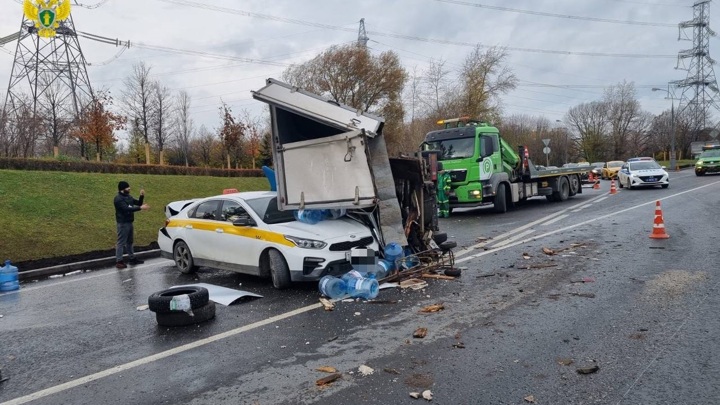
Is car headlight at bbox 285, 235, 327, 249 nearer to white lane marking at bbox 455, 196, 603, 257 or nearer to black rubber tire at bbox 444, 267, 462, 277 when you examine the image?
black rubber tire at bbox 444, 267, 462, 277

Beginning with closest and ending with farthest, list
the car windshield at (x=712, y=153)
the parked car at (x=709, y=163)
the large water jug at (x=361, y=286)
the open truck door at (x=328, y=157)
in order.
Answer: the large water jug at (x=361, y=286) → the open truck door at (x=328, y=157) → the parked car at (x=709, y=163) → the car windshield at (x=712, y=153)

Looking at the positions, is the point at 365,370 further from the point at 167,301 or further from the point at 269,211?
the point at 269,211

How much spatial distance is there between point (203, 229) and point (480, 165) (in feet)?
34.4

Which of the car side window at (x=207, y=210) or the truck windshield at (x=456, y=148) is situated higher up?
the truck windshield at (x=456, y=148)

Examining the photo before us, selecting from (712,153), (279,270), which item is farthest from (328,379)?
(712,153)

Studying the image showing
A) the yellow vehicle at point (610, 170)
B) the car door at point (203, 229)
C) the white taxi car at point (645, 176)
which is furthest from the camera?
the yellow vehicle at point (610, 170)

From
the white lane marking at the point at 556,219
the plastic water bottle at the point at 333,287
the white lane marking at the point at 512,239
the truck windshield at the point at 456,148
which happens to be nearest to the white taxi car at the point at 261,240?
the plastic water bottle at the point at 333,287

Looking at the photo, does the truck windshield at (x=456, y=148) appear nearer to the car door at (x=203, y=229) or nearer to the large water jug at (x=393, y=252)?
the large water jug at (x=393, y=252)

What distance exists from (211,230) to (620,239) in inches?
321

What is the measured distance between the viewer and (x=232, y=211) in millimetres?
8438

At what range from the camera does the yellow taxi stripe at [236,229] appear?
7.41 meters

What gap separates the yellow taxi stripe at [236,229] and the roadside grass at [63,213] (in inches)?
175

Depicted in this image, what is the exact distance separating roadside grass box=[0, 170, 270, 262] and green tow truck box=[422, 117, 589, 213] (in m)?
9.45

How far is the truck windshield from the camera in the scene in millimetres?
17062
